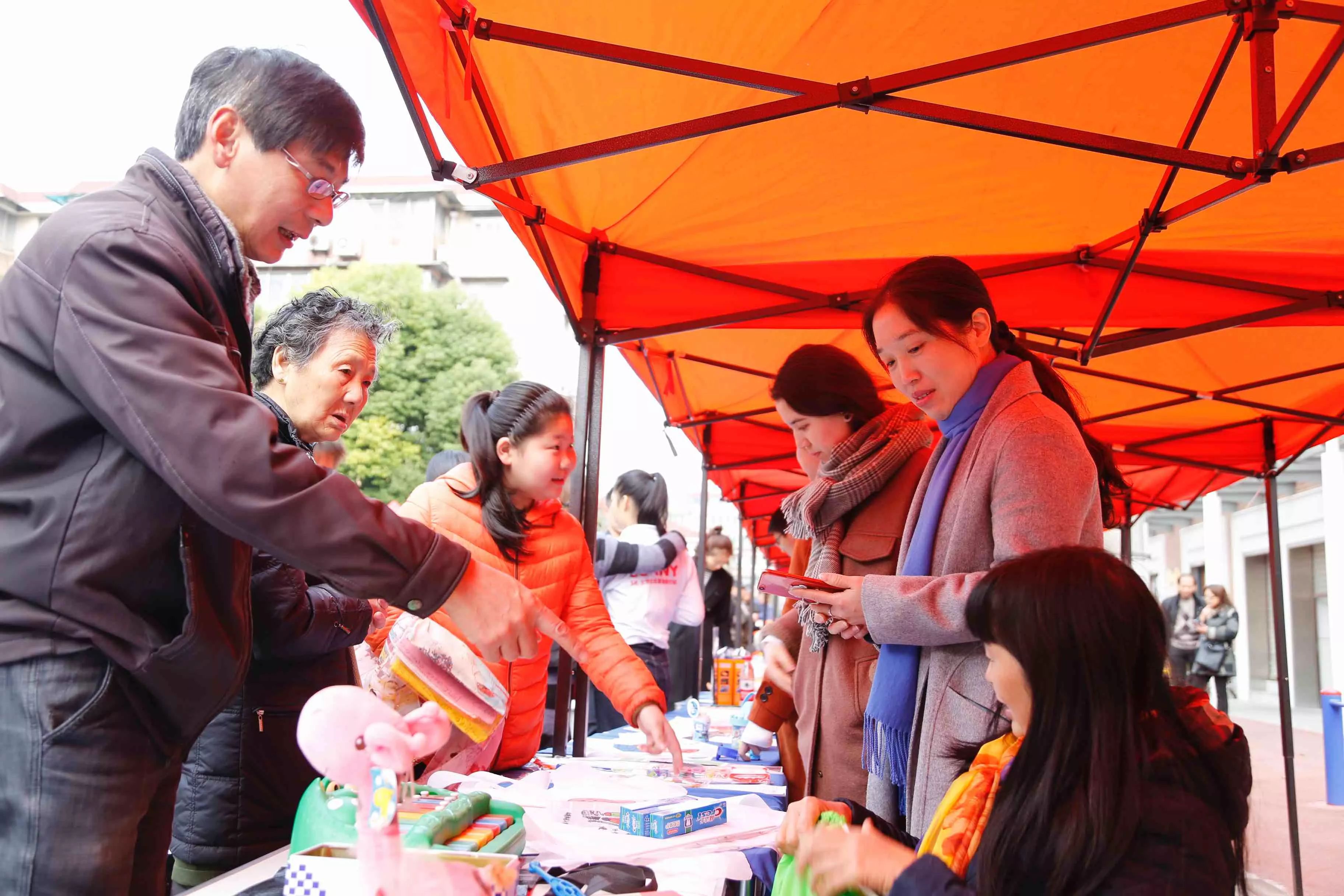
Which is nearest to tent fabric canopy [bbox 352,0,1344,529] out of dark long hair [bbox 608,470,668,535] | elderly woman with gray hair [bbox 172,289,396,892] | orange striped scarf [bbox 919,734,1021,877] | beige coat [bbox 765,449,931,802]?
beige coat [bbox 765,449,931,802]

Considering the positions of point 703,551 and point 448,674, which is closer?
point 448,674

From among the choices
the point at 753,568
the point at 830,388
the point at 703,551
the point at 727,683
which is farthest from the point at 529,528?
the point at 753,568

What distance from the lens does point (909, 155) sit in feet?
9.91

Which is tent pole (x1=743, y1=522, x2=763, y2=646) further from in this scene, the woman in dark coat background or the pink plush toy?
the pink plush toy

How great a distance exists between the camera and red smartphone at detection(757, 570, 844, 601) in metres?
2.08

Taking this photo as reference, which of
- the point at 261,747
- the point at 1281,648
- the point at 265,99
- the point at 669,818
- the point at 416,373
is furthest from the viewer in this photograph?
the point at 416,373

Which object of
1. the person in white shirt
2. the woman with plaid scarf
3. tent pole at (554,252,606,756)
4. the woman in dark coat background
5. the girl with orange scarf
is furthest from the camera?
the woman in dark coat background

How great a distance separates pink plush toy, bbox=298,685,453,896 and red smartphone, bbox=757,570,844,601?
121 centimetres

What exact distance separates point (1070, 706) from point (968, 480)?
2.49 feet

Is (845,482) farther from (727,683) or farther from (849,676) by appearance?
(727,683)

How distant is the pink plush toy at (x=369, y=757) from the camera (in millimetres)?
857

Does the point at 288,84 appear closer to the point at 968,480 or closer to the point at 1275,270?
the point at 968,480

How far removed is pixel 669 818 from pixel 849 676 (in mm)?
800

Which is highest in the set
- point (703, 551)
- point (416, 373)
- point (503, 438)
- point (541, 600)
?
point (416, 373)
